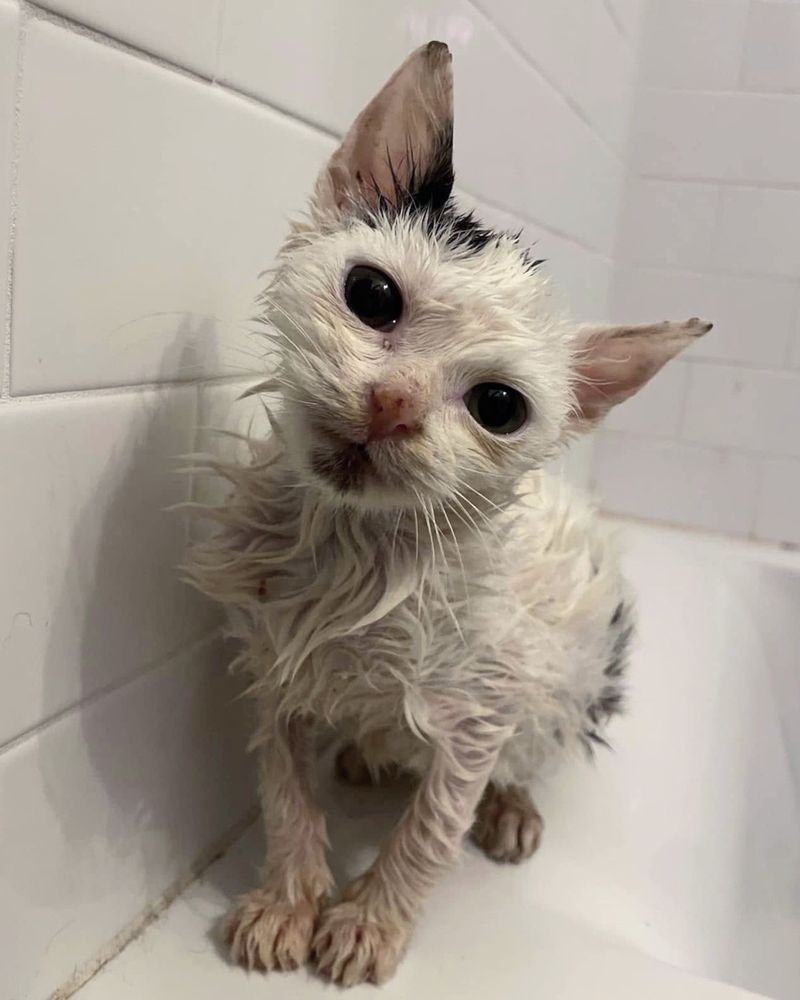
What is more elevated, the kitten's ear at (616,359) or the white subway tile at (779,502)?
the kitten's ear at (616,359)

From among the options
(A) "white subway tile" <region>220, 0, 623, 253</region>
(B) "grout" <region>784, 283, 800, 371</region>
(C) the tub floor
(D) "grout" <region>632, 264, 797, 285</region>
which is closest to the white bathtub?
(C) the tub floor

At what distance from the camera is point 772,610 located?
4.20ft

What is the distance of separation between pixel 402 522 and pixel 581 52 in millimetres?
849

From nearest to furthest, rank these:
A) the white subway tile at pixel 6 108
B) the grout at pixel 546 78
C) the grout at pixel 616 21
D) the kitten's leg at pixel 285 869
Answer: the white subway tile at pixel 6 108 < the kitten's leg at pixel 285 869 < the grout at pixel 546 78 < the grout at pixel 616 21

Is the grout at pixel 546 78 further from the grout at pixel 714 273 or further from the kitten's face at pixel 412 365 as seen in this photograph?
the kitten's face at pixel 412 365

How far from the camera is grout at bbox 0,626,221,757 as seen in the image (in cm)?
48

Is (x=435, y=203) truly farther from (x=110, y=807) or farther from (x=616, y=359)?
(x=110, y=807)

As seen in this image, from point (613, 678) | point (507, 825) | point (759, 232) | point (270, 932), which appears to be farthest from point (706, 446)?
point (270, 932)

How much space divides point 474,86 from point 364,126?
0.41m

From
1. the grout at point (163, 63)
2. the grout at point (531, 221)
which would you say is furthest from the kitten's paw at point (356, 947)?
the grout at point (531, 221)

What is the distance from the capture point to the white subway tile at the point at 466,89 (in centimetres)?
56

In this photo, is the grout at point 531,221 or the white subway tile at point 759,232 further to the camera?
the white subway tile at point 759,232

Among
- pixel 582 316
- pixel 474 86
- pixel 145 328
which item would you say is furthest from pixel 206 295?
pixel 582 316

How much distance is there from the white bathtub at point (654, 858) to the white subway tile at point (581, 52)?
0.58 meters
